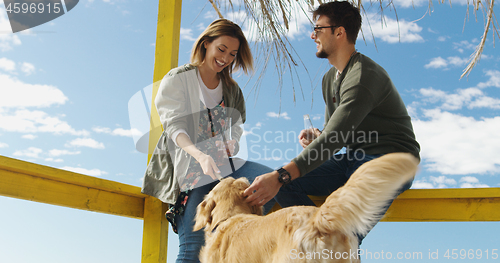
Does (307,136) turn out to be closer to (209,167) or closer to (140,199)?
(209,167)

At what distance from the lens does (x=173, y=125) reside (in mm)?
1978

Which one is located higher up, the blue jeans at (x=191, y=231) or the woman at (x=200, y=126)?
Answer: the woman at (x=200, y=126)

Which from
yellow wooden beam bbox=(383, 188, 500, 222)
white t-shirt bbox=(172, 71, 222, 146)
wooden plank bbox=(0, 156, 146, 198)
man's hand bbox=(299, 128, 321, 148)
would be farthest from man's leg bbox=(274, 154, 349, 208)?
wooden plank bbox=(0, 156, 146, 198)

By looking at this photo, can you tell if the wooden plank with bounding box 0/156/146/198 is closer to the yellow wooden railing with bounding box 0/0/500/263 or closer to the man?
the yellow wooden railing with bounding box 0/0/500/263

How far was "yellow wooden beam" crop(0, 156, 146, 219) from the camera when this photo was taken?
1724mm

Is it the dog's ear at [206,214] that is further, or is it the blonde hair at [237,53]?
the blonde hair at [237,53]

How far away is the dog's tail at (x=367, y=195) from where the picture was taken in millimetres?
1069

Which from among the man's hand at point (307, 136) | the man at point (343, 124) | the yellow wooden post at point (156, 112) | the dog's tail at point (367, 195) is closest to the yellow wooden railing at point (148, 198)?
the yellow wooden post at point (156, 112)

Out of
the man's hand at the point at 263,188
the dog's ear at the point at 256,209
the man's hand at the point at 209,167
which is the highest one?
the man's hand at the point at 209,167

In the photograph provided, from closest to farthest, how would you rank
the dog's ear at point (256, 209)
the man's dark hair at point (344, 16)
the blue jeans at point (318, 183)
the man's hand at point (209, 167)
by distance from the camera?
the dog's ear at point (256, 209) < the man's hand at point (209, 167) < the blue jeans at point (318, 183) < the man's dark hair at point (344, 16)

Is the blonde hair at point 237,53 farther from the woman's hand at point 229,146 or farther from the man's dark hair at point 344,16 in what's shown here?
the man's dark hair at point 344,16

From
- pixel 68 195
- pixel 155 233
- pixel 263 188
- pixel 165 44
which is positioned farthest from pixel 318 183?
pixel 165 44

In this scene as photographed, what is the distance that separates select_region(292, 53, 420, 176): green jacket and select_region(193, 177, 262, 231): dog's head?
307mm

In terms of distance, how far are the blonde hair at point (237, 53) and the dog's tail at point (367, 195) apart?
4.90 feet
